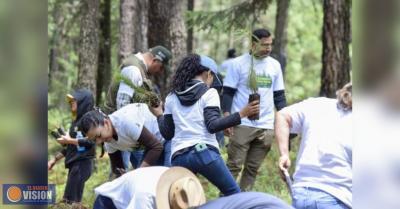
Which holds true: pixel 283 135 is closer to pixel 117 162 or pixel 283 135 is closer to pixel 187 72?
pixel 187 72

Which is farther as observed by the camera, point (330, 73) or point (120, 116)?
point (330, 73)

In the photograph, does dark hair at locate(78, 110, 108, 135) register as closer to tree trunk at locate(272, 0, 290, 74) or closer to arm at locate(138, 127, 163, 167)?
arm at locate(138, 127, 163, 167)

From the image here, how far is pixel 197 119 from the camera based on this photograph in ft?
18.6

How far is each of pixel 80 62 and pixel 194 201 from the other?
7531mm

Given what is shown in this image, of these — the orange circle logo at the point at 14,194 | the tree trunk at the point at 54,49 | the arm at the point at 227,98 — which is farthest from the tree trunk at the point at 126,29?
the orange circle logo at the point at 14,194

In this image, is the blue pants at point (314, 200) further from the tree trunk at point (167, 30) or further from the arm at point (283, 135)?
the tree trunk at point (167, 30)

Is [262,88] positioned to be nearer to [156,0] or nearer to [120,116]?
[120,116]

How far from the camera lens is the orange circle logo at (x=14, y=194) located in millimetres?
2799

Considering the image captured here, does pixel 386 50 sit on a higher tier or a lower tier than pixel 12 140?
higher

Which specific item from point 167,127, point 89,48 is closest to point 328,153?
point 167,127

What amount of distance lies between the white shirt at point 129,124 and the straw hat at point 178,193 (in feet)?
5.47

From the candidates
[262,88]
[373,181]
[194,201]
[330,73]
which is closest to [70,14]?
[330,73]

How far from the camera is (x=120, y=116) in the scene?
5.99m

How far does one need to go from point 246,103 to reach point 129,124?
222 cm
